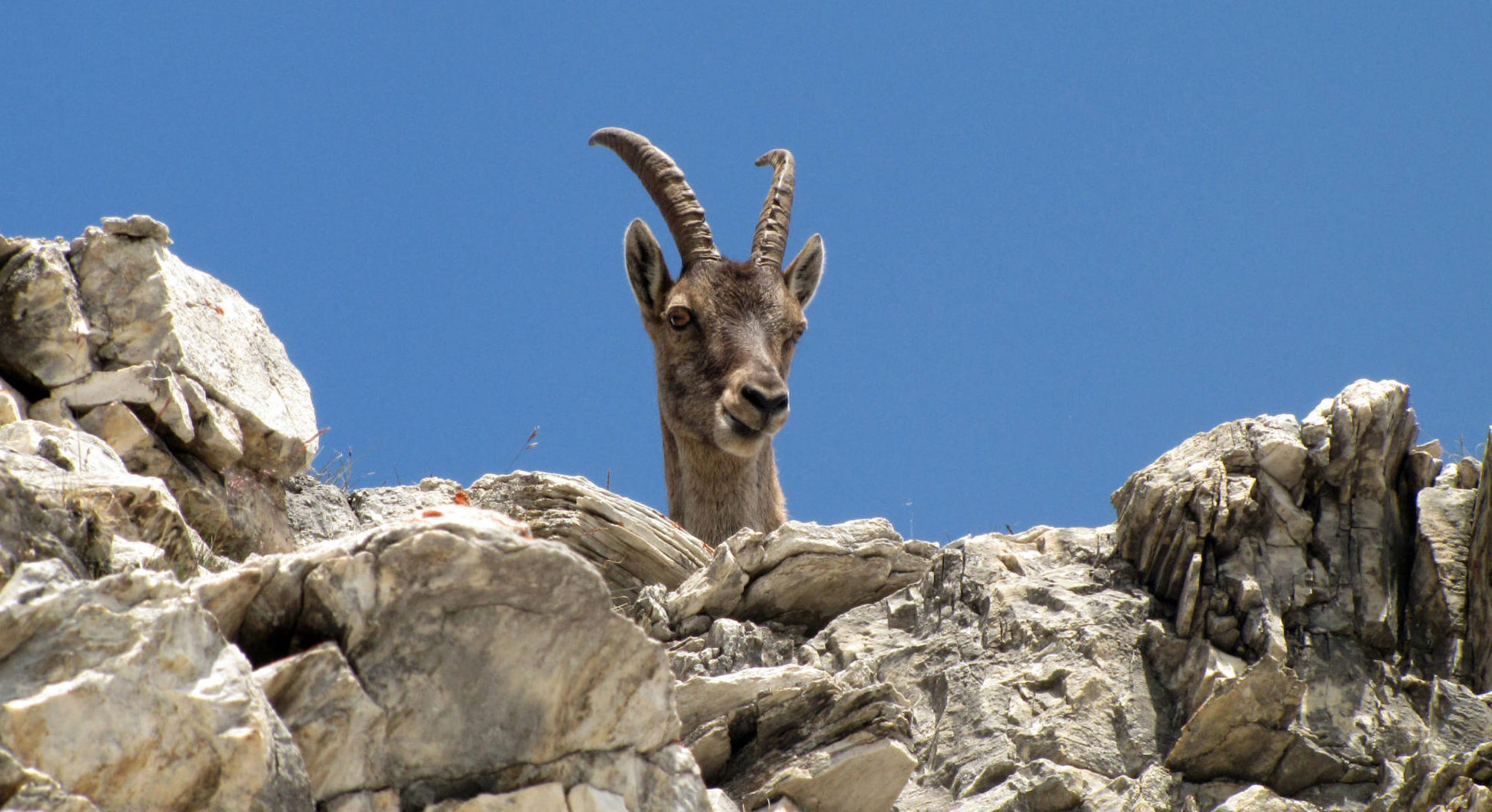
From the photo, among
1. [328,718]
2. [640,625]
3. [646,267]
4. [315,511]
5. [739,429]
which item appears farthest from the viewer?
[646,267]

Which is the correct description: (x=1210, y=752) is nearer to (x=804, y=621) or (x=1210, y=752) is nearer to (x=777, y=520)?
(x=804, y=621)

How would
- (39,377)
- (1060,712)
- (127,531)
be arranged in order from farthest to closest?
1. (39,377)
2. (1060,712)
3. (127,531)

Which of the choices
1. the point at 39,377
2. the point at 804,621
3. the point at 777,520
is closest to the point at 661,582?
the point at 804,621

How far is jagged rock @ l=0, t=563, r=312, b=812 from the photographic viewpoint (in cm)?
291

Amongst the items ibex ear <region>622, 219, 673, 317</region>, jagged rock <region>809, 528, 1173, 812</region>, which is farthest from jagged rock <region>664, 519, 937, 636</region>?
ibex ear <region>622, 219, 673, 317</region>

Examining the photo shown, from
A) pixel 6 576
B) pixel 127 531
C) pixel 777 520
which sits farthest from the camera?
pixel 777 520

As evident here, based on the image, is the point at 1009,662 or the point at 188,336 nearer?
the point at 1009,662

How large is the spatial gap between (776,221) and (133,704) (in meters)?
8.87

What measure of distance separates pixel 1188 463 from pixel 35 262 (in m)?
6.28

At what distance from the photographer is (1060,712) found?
5793mm

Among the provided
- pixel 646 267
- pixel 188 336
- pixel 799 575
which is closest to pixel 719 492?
pixel 646 267

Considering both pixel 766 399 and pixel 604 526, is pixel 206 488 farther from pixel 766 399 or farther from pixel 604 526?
pixel 766 399

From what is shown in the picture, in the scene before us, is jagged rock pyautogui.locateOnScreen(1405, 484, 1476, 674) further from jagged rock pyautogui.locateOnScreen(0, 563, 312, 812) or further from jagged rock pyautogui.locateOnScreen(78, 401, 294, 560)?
jagged rock pyautogui.locateOnScreen(78, 401, 294, 560)

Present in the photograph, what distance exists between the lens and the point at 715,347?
33.4 feet
